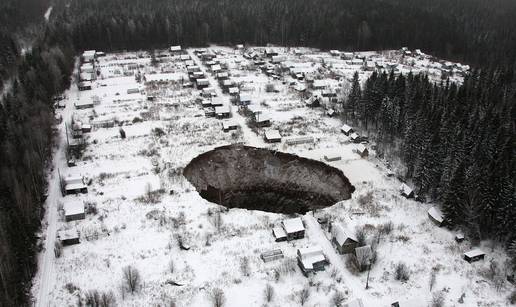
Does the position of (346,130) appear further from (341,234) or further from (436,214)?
(341,234)

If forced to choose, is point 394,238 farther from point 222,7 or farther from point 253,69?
point 222,7

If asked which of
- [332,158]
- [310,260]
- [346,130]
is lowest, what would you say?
[332,158]

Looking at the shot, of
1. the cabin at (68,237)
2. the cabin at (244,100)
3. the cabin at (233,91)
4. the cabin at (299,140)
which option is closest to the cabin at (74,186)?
the cabin at (68,237)

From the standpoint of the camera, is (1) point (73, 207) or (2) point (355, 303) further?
(1) point (73, 207)

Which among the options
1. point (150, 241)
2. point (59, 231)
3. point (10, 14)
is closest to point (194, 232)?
point (150, 241)

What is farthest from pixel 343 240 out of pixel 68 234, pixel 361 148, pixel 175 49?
pixel 175 49

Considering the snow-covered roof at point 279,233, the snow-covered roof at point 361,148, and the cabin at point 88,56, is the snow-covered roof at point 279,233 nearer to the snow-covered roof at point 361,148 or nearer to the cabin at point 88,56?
the snow-covered roof at point 361,148
